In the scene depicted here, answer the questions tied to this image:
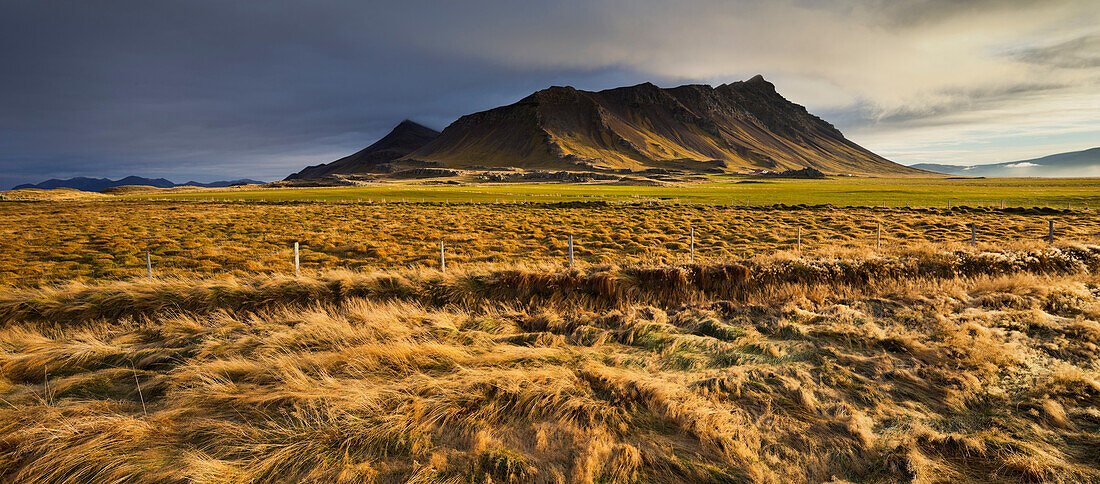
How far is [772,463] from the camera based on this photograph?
389 cm

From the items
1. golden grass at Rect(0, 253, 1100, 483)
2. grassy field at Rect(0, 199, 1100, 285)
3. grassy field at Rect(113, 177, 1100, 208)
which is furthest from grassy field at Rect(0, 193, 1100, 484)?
grassy field at Rect(113, 177, 1100, 208)

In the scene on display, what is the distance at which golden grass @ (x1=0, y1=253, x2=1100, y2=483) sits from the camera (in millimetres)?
3696

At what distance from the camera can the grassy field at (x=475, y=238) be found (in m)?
20.4

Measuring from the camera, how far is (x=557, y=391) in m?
4.57

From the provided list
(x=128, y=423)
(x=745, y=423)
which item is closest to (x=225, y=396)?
(x=128, y=423)

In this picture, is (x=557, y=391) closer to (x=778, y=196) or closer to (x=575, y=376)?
(x=575, y=376)

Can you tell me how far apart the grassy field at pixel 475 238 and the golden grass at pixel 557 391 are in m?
6.95

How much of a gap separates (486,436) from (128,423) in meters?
3.23

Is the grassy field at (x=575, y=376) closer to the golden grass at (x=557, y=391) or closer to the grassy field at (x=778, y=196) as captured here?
the golden grass at (x=557, y=391)

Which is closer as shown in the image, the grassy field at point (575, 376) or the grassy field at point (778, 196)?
the grassy field at point (575, 376)

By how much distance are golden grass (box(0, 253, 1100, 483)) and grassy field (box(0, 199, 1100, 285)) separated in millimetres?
6950

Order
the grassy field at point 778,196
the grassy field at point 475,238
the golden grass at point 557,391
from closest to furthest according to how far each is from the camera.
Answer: the golden grass at point 557,391 < the grassy field at point 475,238 < the grassy field at point 778,196

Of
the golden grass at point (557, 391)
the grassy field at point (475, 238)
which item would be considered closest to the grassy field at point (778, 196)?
the grassy field at point (475, 238)

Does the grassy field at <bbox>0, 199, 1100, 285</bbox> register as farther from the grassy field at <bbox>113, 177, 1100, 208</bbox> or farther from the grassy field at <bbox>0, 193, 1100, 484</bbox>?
the grassy field at <bbox>113, 177, 1100, 208</bbox>
